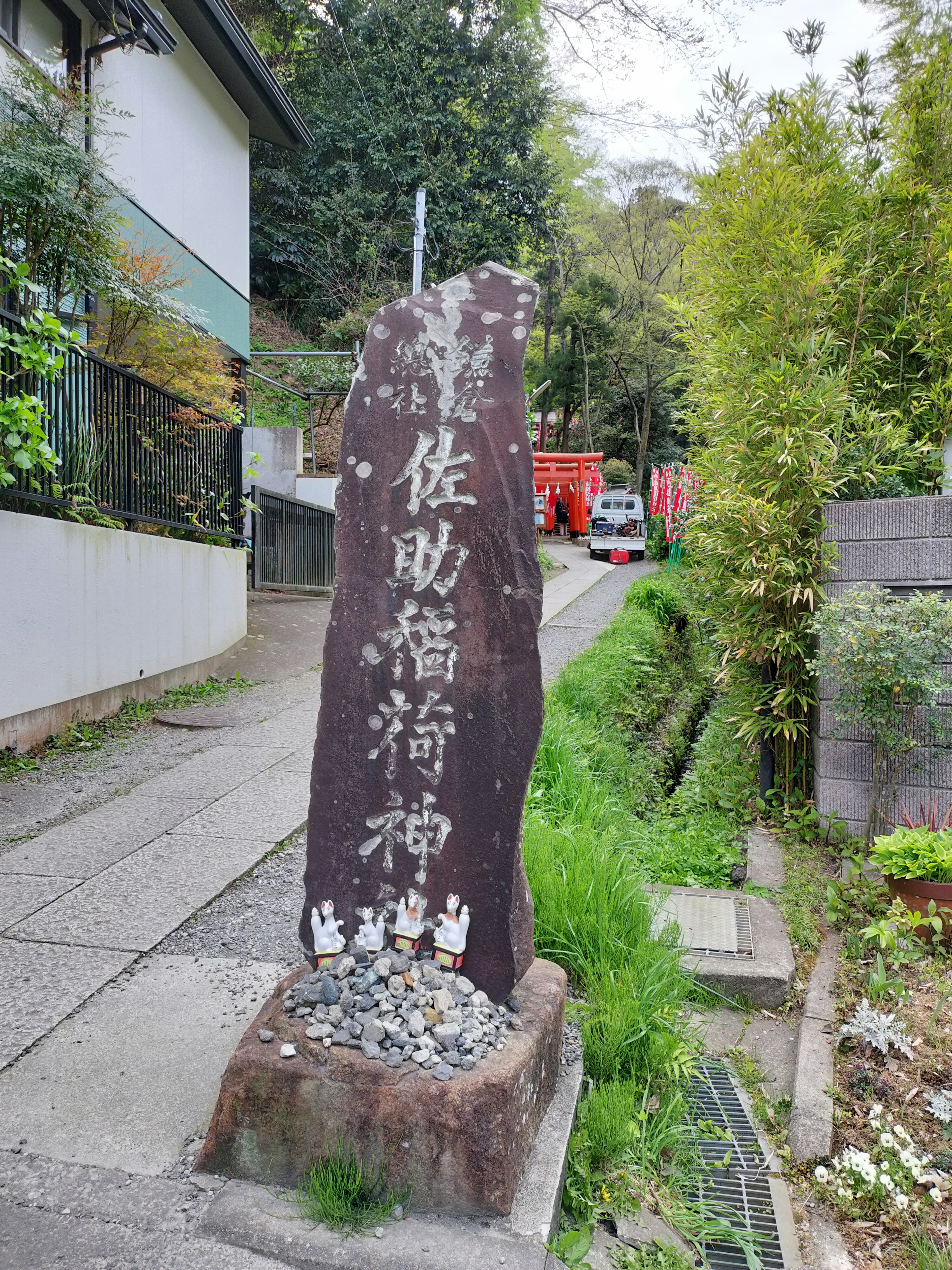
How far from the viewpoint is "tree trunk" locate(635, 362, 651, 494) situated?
31.1 meters

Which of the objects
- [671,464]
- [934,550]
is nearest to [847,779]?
[934,550]

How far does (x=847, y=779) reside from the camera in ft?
15.7

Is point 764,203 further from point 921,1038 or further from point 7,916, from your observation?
point 7,916

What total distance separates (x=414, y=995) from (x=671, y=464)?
101 feet

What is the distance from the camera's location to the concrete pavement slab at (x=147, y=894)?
11.9ft

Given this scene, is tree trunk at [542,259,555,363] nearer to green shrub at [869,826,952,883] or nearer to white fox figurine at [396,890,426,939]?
green shrub at [869,826,952,883]

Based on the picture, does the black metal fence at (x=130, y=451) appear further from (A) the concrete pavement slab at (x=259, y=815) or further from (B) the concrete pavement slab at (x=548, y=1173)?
(B) the concrete pavement slab at (x=548, y=1173)

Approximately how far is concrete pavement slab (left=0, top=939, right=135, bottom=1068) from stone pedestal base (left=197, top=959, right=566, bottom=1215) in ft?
3.04

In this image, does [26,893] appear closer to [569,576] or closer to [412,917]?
[412,917]

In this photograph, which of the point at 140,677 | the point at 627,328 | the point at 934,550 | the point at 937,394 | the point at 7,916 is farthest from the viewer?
the point at 627,328

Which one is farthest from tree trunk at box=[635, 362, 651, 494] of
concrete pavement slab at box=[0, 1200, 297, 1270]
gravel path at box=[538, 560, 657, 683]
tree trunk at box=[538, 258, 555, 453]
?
concrete pavement slab at box=[0, 1200, 297, 1270]

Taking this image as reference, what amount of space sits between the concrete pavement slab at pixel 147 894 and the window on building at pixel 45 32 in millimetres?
7743

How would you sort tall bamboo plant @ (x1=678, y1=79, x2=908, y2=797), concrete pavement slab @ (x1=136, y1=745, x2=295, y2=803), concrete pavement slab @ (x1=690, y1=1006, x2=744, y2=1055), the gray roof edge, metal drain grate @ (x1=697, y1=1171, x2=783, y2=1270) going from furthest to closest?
the gray roof edge, concrete pavement slab @ (x1=136, y1=745, x2=295, y2=803), tall bamboo plant @ (x1=678, y1=79, x2=908, y2=797), concrete pavement slab @ (x1=690, y1=1006, x2=744, y2=1055), metal drain grate @ (x1=697, y1=1171, x2=783, y2=1270)

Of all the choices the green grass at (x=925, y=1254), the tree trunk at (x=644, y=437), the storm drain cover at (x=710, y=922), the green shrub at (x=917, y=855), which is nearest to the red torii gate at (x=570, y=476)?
the tree trunk at (x=644, y=437)
